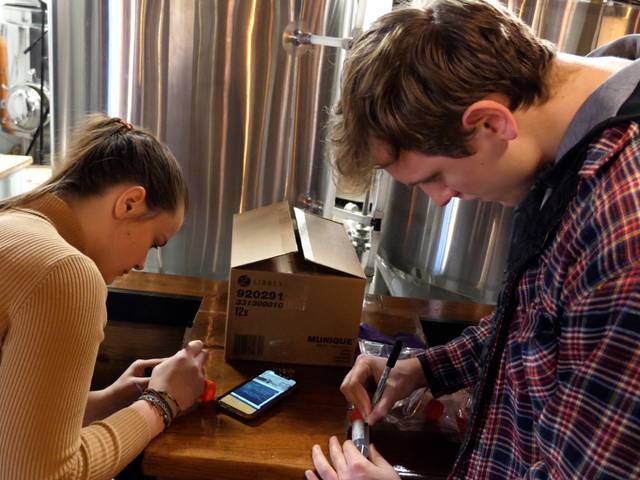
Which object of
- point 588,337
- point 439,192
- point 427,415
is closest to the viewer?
point 588,337

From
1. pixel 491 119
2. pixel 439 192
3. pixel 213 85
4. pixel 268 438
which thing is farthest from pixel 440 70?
pixel 213 85

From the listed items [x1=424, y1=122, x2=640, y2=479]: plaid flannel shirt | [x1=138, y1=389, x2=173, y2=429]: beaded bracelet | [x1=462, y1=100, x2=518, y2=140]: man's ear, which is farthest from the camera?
[x1=138, y1=389, x2=173, y2=429]: beaded bracelet

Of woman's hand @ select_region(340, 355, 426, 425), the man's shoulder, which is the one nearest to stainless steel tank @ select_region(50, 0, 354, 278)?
woman's hand @ select_region(340, 355, 426, 425)

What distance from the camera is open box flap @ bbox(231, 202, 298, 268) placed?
98 centimetres

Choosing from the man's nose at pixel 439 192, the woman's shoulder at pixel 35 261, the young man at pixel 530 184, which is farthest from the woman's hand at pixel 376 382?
the woman's shoulder at pixel 35 261

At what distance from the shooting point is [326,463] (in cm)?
84

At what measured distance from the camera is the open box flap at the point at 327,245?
102 cm

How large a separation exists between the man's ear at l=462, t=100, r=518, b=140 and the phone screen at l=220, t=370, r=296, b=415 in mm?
568

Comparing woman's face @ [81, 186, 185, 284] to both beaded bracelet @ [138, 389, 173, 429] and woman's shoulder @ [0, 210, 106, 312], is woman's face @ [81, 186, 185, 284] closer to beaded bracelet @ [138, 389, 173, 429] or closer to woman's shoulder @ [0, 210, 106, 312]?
woman's shoulder @ [0, 210, 106, 312]

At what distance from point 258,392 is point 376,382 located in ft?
0.70

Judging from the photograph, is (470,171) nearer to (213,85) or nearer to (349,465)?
(349,465)

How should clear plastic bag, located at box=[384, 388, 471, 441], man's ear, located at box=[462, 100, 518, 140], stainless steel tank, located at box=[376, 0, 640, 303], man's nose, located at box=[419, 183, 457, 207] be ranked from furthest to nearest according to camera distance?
stainless steel tank, located at box=[376, 0, 640, 303]
clear plastic bag, located at box=[384, 388, 471, 441]
man's nose, located at box=[419, 183, 457, 207]
man's ear, located at box=[462, 100, 518, 140]

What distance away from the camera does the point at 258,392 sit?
3.24 feet

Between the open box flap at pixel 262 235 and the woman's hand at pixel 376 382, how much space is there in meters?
0.25
